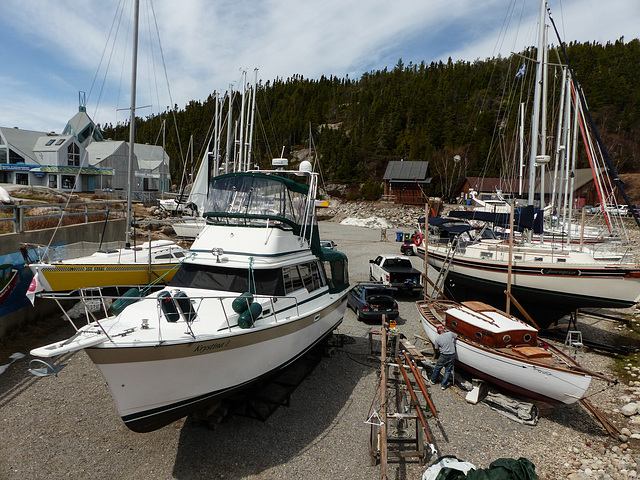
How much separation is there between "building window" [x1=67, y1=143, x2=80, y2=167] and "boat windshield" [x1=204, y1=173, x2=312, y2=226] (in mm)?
43146

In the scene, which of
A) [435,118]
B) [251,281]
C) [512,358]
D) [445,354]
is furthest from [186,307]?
[435,118]

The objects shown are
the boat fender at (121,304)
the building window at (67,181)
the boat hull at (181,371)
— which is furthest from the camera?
the building window at (67,181)

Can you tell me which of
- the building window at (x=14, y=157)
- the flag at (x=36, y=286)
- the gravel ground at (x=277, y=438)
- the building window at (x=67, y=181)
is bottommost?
the gravel ground at (x=277, y=438)

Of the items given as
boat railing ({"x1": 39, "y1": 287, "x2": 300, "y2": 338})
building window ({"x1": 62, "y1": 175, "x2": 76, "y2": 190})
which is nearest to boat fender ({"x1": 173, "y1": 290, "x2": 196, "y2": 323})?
boat railing ({"x1": 39, "y1": 287, "x2": 300, "y2": 338})

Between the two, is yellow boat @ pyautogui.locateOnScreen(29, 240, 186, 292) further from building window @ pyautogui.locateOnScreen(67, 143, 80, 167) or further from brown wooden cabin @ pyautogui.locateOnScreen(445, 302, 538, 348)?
building window @ pyautogui.locateOnScreen(67, 143, 80, 167)

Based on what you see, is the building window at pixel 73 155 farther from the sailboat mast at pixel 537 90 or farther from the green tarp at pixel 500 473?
the green tarp at pixel 500 473

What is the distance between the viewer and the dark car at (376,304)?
13789 millimetres

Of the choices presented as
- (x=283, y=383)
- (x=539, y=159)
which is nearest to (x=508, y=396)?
(x=283, y=383)

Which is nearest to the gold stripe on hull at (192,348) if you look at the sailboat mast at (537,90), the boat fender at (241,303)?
the boat fender at (241,303)

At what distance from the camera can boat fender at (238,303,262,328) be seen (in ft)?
22.1

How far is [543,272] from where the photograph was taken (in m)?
13.6

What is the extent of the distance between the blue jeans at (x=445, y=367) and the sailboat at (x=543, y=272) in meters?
4.86

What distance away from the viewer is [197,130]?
104 m

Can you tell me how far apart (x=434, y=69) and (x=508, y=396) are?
118480 millimetres
